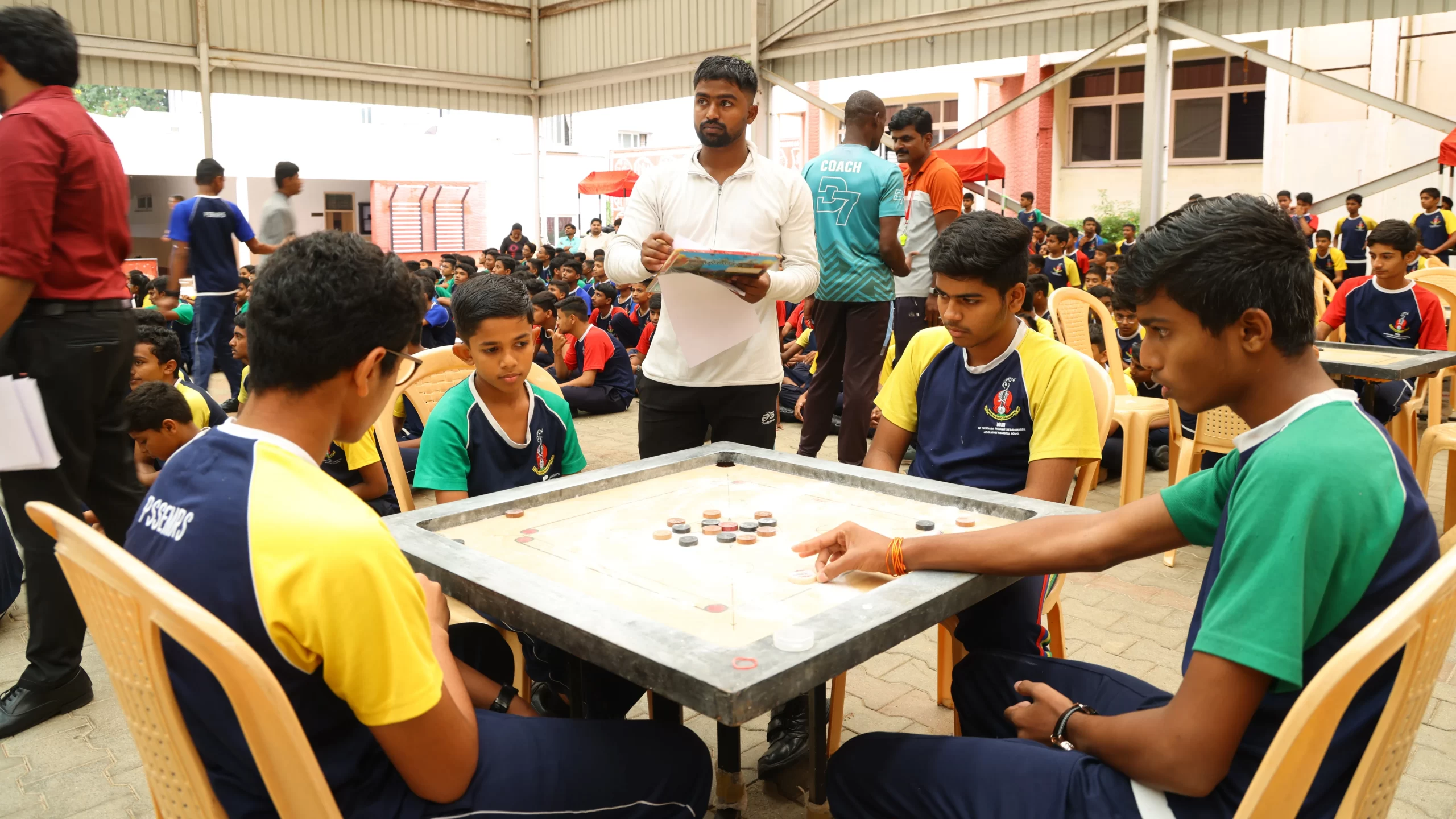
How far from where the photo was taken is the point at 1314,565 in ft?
4.05

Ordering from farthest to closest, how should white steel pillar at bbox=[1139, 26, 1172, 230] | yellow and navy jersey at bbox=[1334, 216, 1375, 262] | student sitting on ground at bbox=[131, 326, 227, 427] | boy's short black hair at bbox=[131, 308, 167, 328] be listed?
1. yellow and navy jersey at bbox=[1334, 216, 1375, 262]
2. white steel pillar at bbox=[1139, 26, 1172, 230]
3. boy's short black hair at bbox=[131, 308, 167, 328]
4. student sitting on ground at bbox=[131, 326, 227, 427]

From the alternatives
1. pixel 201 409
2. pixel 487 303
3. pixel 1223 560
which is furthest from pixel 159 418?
pixel 1223 560

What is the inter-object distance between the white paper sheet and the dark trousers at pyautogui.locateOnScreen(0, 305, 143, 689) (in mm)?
1586

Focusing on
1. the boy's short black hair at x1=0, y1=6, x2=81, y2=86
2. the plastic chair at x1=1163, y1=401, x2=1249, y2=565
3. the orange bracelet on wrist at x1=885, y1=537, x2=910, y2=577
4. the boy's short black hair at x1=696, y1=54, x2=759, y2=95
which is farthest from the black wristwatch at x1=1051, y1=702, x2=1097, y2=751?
the plastic chair at x1=1163, y1=401, x2=1249, y2=565

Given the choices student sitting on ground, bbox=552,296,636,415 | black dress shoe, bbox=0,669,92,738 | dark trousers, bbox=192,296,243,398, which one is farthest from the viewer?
student sitting on ground, bbox=552,296,636,415

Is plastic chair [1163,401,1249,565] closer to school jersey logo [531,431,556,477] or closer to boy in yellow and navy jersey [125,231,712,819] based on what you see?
school jersey logo [531,431,556,477]

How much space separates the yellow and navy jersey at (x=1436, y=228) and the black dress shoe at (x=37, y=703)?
12.9 metres

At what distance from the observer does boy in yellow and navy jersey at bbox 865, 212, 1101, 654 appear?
2.58m

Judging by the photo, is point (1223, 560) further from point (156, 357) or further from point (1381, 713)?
point (156, 357)

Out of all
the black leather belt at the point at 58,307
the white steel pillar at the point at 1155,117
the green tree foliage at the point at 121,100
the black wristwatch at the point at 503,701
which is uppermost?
the green tree foliage at the point at 121,100

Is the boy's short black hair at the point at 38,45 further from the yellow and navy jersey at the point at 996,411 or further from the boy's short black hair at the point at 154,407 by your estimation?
the yellow and navy jersey at the point at 996,411

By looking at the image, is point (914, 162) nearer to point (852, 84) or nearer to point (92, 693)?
point (92, 693)

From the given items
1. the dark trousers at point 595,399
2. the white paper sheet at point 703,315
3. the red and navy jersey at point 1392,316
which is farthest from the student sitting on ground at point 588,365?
the red and navy jersey at point 1392,316

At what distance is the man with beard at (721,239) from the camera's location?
313 centimetres
